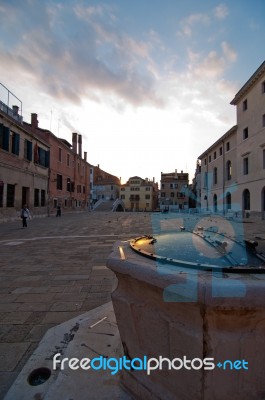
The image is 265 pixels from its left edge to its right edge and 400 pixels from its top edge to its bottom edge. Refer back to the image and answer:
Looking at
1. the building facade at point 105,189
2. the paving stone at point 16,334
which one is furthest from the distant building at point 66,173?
the building facade at point 105,189

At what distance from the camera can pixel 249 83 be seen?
2261 cm

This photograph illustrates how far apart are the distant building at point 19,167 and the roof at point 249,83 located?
67.2ft

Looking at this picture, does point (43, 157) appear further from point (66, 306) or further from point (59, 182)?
point (66, 306)

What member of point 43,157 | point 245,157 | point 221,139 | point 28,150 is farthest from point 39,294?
point 221,139

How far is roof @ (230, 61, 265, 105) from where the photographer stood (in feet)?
67.4

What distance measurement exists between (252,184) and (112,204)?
29.7 metres

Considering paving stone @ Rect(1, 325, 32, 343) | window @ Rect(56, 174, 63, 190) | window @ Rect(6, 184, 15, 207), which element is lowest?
paving stone @ Rect(1, 325, 32, 343)

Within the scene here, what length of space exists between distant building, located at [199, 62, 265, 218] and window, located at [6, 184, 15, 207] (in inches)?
801

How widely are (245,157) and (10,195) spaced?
2195cm

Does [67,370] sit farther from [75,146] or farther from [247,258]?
[75,146]

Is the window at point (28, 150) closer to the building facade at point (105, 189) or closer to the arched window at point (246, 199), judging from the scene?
the arched window at point (246, 199)

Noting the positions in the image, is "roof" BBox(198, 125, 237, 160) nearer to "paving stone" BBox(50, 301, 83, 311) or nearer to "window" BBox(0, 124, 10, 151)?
"window" BBox(0, 124, 10, 151)

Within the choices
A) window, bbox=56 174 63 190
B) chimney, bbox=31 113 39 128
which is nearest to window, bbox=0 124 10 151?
chimney, bbox=31 113 39 128

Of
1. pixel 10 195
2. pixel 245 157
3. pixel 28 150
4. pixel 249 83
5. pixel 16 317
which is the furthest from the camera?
pixel 245 157
